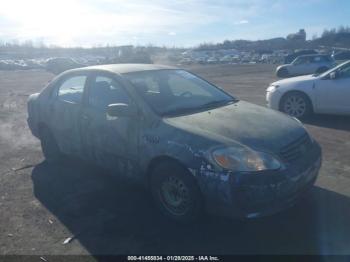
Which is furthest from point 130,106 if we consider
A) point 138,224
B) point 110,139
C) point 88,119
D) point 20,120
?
point 20,120

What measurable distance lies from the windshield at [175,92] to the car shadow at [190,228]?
1201 mm

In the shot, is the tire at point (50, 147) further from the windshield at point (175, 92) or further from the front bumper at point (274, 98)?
the front bumper at point (274, 98)

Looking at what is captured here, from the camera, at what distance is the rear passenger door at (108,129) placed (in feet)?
15.1

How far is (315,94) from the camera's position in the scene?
8820mm

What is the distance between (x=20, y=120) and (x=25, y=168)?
199 inches

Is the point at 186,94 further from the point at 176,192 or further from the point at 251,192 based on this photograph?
the point at 251,192

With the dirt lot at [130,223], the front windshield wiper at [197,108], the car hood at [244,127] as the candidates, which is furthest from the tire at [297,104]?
the car hood at [244,127]

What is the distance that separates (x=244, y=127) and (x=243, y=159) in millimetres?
536

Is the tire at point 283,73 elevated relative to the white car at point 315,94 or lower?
lower

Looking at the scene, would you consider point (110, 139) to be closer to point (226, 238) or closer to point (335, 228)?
point (226, 238)

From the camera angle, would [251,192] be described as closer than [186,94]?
Yes

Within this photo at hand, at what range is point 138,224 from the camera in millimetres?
4250

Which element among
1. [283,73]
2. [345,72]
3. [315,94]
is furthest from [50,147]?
[283,73]

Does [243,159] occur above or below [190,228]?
above
